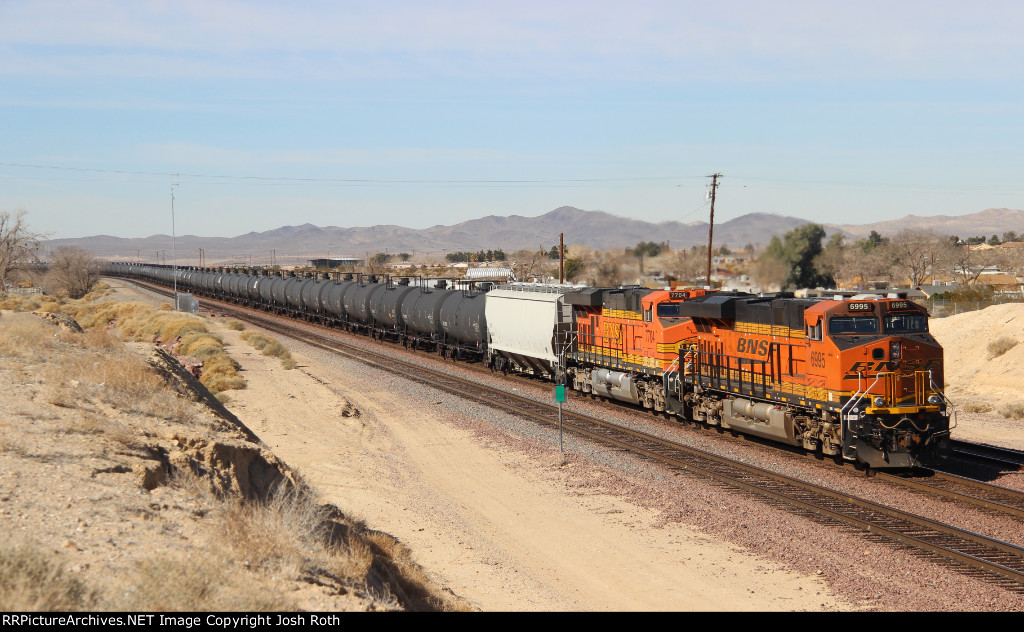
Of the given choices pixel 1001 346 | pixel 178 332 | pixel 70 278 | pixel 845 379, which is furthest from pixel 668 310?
pixel 70 278

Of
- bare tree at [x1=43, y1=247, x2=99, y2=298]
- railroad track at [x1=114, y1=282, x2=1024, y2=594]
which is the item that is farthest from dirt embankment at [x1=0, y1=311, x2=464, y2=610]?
bare tree at [x1=43, y1=247, x2=99, y2=298]

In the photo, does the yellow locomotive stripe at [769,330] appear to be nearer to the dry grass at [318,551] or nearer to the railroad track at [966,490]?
the railroad track at [966,490]

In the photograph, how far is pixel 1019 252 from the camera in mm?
101938

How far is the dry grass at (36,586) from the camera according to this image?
22.9 feet

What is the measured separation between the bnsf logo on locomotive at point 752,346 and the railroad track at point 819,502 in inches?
113

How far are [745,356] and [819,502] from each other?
6012mm

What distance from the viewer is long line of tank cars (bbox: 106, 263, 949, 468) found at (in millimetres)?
17953

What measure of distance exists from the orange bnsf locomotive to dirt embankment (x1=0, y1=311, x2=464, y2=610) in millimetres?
10053

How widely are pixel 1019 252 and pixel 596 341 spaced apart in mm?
92746

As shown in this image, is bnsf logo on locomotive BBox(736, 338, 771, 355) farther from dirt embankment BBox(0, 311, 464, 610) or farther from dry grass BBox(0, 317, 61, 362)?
dry grass BBox(0, 317, 61, 362)

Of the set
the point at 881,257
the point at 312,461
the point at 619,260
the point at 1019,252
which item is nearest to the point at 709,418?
the point at 312,461

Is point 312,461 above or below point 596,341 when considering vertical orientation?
below

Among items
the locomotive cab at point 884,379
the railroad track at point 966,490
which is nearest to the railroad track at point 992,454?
the railroad track at point 966,490
